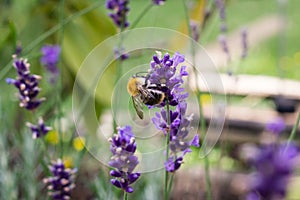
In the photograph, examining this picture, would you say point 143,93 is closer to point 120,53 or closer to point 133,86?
point 133,86

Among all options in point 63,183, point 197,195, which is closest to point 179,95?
point 63,183

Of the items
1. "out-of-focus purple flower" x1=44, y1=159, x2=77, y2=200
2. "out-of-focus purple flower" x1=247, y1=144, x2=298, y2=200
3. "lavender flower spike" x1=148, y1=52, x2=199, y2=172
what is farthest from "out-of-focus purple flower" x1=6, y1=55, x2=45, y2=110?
"out-of-focus purple flower" x1=247, y1=144, x2=298, y2=200

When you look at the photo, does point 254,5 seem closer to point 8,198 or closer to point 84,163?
point 84,163

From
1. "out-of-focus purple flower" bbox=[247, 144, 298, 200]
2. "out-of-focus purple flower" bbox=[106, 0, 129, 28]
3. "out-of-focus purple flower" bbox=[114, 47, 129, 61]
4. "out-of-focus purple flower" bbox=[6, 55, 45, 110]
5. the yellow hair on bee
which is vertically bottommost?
"out-of-focus purple flower" bbox=[247, 144, 298, 200]

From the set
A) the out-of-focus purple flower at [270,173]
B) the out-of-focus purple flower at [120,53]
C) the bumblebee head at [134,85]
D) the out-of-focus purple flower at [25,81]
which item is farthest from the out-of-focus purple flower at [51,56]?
the out-of-focus purple flower at [270,173]

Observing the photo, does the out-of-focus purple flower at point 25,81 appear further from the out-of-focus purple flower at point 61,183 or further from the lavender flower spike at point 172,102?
the lavender flower spike at point 172,102

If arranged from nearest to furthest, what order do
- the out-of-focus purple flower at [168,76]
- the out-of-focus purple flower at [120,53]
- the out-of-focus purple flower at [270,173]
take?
the out-of-focus purple flower at [270,173], the out-of-focus purple flower at [168,76], the out-of-focus purple flower at [120,53]

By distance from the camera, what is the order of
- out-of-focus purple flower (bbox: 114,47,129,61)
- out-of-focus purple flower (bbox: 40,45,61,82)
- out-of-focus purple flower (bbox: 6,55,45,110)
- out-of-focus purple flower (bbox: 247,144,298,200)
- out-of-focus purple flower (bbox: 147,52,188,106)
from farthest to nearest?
out-of-focus purple flower (bbox: 40,45,61,82), out-of-focus purple flower (bbox: 114,47,129,61), out-of-focus purple flower (bbox: 6,55,45,110), out-of-focus purple flower (bbox: 147,52,188,106), out-of-focus purple flower (bbox: 247,144,298,200)

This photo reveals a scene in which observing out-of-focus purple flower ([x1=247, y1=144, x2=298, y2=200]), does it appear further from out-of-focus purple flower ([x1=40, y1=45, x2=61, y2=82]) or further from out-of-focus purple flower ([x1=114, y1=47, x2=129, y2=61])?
out-of-focus purple flower ([x1=40, y1=45, x2=61, y2=82])
